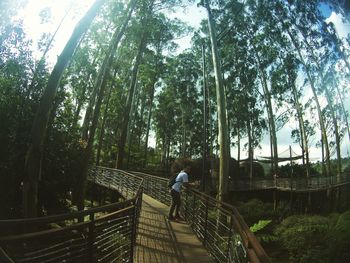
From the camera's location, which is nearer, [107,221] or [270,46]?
[107,221]

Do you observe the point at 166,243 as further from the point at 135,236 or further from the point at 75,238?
the point at 75,238

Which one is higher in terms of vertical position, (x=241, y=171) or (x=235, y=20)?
(x=235, y=20)

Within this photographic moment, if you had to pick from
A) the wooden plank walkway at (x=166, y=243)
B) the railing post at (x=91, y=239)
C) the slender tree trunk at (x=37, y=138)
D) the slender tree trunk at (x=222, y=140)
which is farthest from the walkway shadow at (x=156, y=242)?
the slender tree trunk at (x=222, y=140)

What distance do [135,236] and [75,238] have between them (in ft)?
12.2

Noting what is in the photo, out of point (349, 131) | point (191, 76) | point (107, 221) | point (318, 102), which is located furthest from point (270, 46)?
point (107, 221)

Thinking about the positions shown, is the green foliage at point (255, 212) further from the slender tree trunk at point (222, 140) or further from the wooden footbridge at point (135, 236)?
the wooden footbridge at point (135, 236)

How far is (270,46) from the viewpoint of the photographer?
1149 inches

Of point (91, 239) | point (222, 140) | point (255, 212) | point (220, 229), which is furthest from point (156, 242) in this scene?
point (255, 212)

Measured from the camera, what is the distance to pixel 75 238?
13.3 feet

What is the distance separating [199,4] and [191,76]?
63.4 ft

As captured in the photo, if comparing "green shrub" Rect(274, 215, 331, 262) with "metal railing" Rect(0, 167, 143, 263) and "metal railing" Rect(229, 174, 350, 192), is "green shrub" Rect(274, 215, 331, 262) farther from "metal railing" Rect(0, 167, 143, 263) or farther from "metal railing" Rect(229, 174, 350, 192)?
"metal railing" Rect(229, 174, 350, 192)

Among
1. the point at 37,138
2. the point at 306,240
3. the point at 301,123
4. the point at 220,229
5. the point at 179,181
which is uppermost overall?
the point at 301,123

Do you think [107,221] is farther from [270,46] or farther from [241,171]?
[241,171]

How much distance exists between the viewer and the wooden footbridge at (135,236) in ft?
10.3
